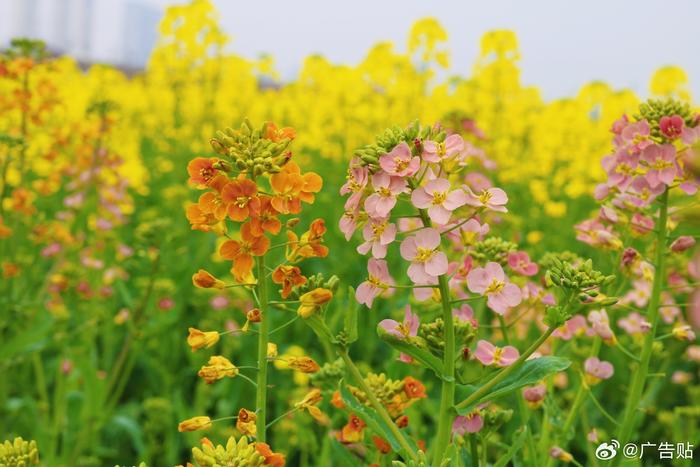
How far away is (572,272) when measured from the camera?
3.59ft

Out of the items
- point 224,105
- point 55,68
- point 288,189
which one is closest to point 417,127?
point 288,189

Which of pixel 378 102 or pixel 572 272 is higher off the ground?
pixel 378 102

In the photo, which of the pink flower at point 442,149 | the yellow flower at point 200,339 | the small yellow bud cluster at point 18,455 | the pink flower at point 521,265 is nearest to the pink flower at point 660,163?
the pink flower at point 521,265

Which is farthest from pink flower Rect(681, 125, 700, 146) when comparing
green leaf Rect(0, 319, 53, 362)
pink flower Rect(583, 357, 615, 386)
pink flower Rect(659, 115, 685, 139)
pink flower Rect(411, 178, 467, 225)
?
green leaf Rect(0, 319, 53, 362)

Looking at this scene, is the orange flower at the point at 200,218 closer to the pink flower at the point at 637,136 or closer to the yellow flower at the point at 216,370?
the yellow flower at the point at 216,370

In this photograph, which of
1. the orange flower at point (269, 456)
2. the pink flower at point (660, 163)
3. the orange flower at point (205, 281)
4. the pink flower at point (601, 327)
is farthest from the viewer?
the pink flower at point (601, 327)

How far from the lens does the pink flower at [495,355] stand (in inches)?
48.2

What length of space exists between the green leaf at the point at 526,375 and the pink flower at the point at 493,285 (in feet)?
0.34

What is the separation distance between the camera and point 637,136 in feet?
4.84

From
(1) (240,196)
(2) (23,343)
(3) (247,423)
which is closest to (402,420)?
(3) (247,423)

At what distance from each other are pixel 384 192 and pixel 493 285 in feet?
0.80

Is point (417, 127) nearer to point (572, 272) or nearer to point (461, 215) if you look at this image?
point (461, 215)

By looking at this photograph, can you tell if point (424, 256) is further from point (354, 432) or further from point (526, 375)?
point (354, 432)

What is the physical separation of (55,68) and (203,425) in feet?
7.81
